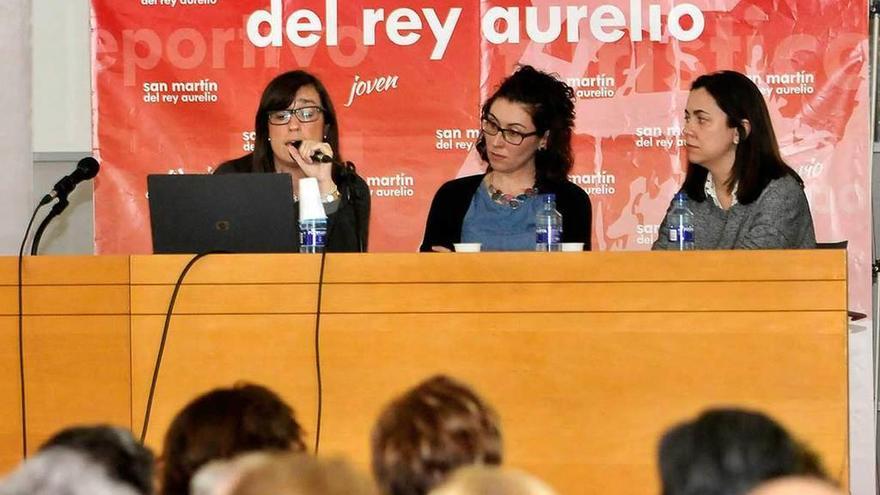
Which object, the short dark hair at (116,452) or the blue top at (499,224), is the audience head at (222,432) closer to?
the short dark hair at (116,452)

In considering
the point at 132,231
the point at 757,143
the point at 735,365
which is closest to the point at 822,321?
the point at 735,365

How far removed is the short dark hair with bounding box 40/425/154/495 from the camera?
1.61m

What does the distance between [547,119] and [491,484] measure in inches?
125

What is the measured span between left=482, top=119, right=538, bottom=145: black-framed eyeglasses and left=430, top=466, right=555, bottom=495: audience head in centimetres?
303

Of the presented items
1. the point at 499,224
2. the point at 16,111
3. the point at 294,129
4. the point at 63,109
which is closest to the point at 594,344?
the point at 499,224

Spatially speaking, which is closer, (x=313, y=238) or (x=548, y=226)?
(x=313, y=238)

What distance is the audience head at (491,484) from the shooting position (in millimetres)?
1303

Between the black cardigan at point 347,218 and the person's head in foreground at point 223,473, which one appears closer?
the person's head in foreground at point 223,473

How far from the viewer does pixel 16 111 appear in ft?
17.1

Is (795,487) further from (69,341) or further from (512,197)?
(512,197)

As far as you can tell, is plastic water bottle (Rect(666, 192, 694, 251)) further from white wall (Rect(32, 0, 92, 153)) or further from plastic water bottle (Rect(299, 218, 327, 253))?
white wall (Rect(32, 0, 92, 153))

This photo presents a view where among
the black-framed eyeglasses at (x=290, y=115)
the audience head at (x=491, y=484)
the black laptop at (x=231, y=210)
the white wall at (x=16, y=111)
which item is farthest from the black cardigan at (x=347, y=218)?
the audience head at (x=491, y=484)

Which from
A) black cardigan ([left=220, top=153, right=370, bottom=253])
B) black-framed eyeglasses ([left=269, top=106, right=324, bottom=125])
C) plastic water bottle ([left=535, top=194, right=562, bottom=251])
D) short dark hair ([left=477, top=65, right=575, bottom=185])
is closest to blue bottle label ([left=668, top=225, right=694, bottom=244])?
plastic water bottle ([left=535, top=194, right=562, bottom=251])

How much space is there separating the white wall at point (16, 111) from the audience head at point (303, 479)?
4.17 m
